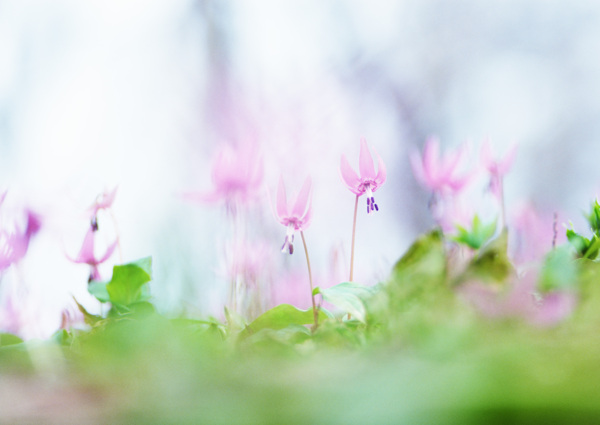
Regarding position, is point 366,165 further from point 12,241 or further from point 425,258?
point 12,241

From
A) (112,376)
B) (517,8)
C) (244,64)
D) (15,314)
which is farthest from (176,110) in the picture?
(517,8)

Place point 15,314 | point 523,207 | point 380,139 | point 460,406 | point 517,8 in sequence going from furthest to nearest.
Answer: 1. point 517,8
2. point 380,139
3. point 523,207
4. point 15,314
5. point 460,406

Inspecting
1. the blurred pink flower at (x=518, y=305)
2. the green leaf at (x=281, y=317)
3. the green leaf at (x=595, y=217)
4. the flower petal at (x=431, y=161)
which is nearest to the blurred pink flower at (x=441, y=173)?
the flower petal at (x=431, y=161)

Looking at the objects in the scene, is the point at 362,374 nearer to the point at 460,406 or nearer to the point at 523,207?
the point at 460,406

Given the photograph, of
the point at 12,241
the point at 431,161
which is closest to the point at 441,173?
the point at 431,161

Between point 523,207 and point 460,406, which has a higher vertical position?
point 523,207
